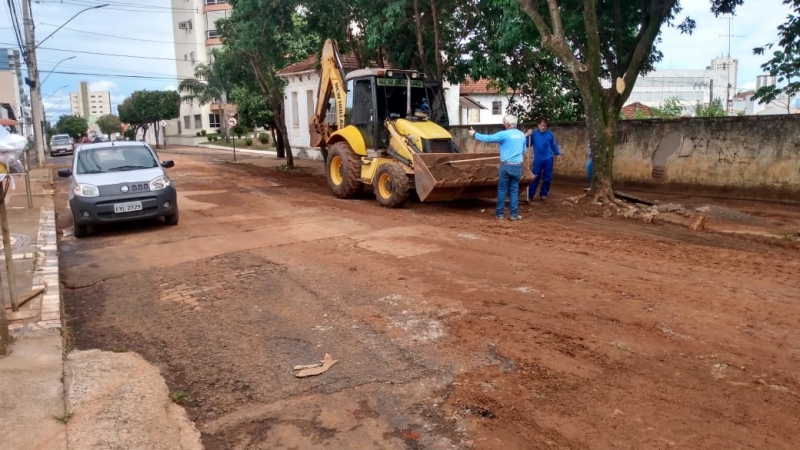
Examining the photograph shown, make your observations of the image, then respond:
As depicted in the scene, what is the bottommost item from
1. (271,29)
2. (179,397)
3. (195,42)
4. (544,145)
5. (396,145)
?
(179,397)

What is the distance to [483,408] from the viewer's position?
12.9 feet

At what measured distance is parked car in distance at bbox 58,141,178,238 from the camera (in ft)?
31.7

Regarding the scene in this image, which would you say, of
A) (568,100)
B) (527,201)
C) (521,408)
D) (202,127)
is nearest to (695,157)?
(527,201)

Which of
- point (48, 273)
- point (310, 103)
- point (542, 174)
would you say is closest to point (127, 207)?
point (48, 273)

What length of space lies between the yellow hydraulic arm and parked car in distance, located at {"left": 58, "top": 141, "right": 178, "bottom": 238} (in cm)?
456

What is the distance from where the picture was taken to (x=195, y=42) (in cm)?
6431

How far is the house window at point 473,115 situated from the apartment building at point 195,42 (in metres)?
33.9

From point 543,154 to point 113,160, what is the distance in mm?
8197

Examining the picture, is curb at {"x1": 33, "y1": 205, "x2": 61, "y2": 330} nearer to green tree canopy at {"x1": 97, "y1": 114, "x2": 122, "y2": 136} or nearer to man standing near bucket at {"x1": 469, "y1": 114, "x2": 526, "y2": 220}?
man standing near bucket at {"x1": 469, "y1": 114, "x2": 526, "y2": 220}

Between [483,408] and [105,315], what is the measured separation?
4.12 meters

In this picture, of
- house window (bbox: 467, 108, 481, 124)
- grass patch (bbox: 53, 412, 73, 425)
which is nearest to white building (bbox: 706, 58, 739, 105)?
house window (bbox: 467, 108, 481, 124)

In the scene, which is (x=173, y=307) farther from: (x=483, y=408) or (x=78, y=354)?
(x=483, y=408)

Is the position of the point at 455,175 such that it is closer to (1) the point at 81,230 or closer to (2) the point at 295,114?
(1) the point at 81,230

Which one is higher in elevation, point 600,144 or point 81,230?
point 600,144
